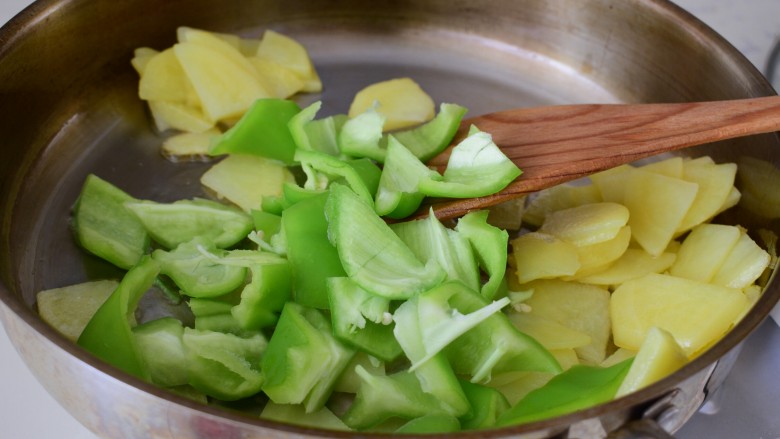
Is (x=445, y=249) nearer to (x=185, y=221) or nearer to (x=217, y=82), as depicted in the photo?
(x=185, y=221)

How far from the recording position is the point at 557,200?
127 cm

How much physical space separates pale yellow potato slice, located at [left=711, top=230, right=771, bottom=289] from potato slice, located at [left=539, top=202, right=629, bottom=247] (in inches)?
5.6

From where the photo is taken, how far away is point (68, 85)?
1.38 meters

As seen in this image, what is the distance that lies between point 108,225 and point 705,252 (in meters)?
0.80

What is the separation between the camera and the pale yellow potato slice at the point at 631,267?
1.13 m

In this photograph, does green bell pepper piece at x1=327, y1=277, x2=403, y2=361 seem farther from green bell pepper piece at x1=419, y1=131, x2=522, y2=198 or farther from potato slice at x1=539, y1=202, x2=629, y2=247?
potato slice at x1=539, y1=202, x2=629, y2=247

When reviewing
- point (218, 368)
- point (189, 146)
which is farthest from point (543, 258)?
point (189, 146)

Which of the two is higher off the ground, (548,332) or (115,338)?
(115,338)

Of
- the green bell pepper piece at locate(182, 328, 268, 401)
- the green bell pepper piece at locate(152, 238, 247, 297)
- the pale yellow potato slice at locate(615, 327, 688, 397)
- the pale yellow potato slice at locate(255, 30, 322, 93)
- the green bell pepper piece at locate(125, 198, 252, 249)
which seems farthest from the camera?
the pale yellow potato slice at locate(255, 30, 322, 93)

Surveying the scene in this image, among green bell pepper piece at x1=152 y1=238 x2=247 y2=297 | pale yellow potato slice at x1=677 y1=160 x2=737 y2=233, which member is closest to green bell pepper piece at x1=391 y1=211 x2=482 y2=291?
green bell pepper piece at x1=152 y1=238 x2=247 y2=297

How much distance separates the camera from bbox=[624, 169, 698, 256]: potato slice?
1157mm

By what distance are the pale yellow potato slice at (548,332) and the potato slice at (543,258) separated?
53mm

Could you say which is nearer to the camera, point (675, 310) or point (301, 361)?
point (301, 361)

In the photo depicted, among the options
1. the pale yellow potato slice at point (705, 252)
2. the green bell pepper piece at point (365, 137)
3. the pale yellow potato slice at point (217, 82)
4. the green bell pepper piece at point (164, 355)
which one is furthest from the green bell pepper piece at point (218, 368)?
the pale yellow potato slice at point (705, 252)
